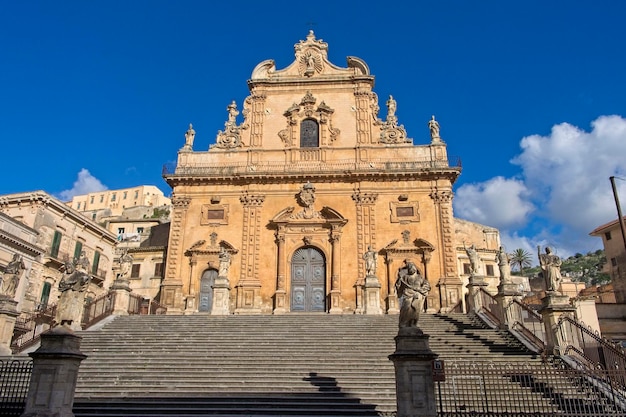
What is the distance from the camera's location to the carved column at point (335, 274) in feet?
77.4

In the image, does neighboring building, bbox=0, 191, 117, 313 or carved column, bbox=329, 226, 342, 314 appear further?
neighboring building, bbox=0, 191, 117, 313

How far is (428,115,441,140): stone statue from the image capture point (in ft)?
88.5

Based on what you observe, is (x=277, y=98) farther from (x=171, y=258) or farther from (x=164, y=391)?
(x=164, y=391)

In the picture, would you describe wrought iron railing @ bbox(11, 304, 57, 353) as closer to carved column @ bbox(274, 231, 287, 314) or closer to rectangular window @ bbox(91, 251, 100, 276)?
rectangular window @ bbox(91, 251, 100, 276)

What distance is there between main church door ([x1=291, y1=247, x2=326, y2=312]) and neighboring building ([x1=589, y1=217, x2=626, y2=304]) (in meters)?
21.7

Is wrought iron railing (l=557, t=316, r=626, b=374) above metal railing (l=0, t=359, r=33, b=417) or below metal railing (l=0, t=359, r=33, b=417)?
above

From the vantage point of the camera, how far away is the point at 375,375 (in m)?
12.6

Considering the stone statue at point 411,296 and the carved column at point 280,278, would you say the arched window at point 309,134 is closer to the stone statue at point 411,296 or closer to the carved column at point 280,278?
the carved column at point 280,278

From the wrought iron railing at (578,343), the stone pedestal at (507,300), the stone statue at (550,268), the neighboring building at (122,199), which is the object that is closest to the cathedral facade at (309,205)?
the stone pedestal at (507,300)

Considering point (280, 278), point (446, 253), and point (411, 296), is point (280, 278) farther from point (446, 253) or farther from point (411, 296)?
point (411, 296)

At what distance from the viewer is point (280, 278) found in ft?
79.8

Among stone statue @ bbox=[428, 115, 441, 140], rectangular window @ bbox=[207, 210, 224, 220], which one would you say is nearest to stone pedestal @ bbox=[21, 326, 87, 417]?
rectangular window @ bbox=[207, 210, 224, 220]

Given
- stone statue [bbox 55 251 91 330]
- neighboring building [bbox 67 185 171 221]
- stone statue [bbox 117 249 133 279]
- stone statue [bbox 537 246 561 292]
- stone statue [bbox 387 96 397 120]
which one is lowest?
Answer: stone statue [bbox 55 251 91 330]

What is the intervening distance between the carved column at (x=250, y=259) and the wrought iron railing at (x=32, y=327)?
823 cm
